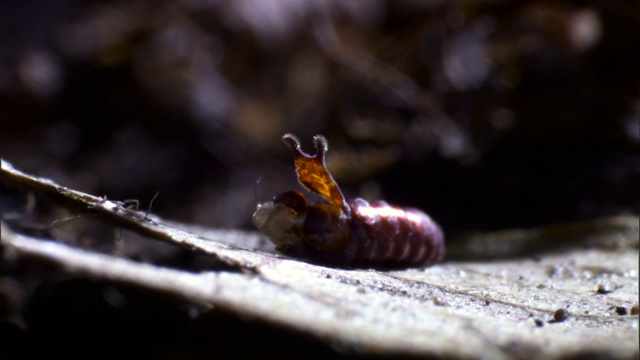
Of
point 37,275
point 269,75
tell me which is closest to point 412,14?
point 269,75

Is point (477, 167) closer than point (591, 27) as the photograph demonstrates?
Yes

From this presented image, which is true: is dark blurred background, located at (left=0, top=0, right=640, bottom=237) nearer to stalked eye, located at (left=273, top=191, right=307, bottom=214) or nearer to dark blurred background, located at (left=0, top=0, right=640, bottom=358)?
dark blurred background, located at (left=0, top=0, right=640, bottom=358)

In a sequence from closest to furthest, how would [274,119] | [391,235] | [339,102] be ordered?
[391,235], [339,102], [274,119]

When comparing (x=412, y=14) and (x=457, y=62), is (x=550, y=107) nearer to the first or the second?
(x=457, y=62)

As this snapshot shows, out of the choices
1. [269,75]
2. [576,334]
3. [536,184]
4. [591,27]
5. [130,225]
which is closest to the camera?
[576,334]

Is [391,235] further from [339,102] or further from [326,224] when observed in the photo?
[339,102]

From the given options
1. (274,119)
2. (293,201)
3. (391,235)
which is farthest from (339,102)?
(293,201)
